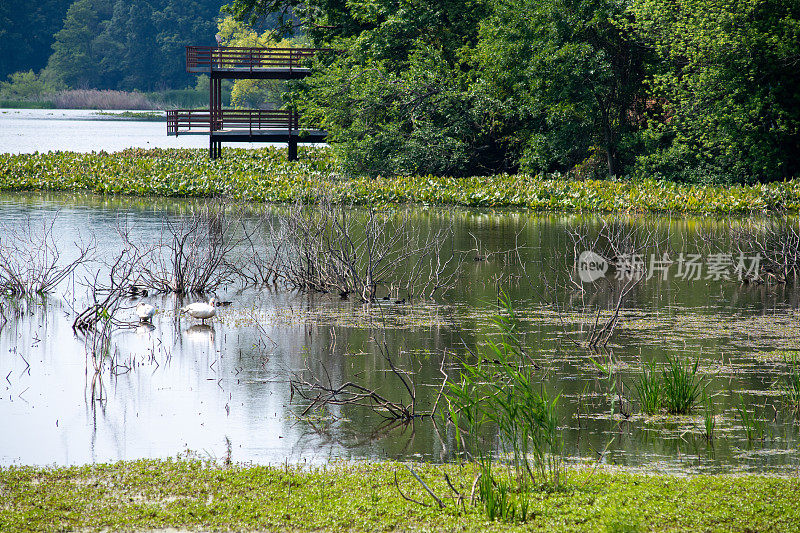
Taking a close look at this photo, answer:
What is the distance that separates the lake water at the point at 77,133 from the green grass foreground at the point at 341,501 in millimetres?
35915

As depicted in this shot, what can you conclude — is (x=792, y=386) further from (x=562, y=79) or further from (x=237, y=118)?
(x=237, y=118)

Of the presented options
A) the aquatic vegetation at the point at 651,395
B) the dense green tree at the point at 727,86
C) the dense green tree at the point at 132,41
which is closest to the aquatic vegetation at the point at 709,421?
the aquatic vegetation at the point at 651,395

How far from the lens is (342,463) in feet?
21.7

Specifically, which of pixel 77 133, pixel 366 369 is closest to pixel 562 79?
pixel 366 369

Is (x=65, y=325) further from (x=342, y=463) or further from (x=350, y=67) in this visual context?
(x=350, y=67)

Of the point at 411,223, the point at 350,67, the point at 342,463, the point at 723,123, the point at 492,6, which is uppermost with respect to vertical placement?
the point at 492,6

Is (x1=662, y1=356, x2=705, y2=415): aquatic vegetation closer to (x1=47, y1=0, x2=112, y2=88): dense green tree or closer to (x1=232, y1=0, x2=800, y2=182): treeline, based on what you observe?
(x1=232, y1=0, x2=800, y2=182): treeline

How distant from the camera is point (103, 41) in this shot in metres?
90.1

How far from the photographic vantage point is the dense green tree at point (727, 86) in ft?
87.4

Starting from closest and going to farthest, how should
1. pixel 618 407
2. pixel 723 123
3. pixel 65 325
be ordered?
1. pixel 618 407
2. pixel 65 325
3. pixel 723 123

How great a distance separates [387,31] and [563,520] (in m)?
28.3

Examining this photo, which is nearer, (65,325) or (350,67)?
(65,325)

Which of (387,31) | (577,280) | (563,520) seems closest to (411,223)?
(577,280)

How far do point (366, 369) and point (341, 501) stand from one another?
3775 millimetres
